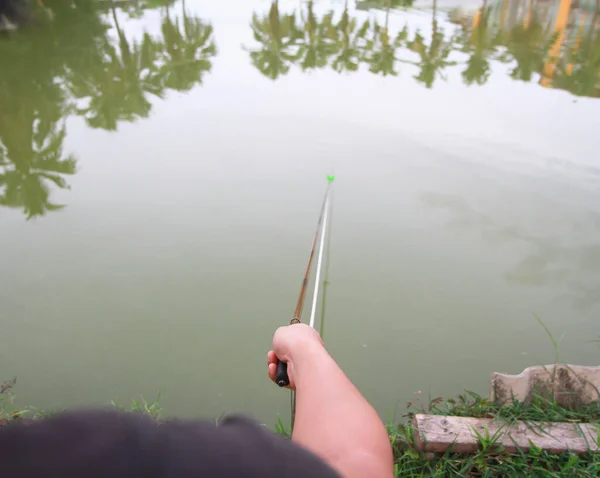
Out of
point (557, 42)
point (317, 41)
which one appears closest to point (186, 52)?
point (317, 41)

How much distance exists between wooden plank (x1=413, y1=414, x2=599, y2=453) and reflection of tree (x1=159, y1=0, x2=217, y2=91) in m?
4.73

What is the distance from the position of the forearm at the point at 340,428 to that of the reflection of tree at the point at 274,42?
17.4ft

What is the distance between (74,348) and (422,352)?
1.54 metres

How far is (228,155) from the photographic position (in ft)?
11.6

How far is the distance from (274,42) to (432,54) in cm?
254

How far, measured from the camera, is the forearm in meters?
0.53

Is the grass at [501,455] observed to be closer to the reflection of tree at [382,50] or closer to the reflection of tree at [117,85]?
the reflection of tree at [117,85]

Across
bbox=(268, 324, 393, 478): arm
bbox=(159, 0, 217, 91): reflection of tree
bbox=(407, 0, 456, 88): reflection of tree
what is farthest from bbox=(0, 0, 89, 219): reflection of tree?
bbox=(407, 0, 456, 88): reflection of tree

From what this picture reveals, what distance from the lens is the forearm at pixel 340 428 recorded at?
1.74 ft

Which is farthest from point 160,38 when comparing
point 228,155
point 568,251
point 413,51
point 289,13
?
point 568,251

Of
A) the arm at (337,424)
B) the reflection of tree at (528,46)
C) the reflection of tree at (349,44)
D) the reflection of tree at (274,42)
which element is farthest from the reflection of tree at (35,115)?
the reflection of tree at (528,46)

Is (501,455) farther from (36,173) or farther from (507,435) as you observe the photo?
(36,173)

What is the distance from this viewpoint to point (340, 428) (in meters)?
0.56

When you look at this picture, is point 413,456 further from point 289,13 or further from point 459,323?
point 289,13
